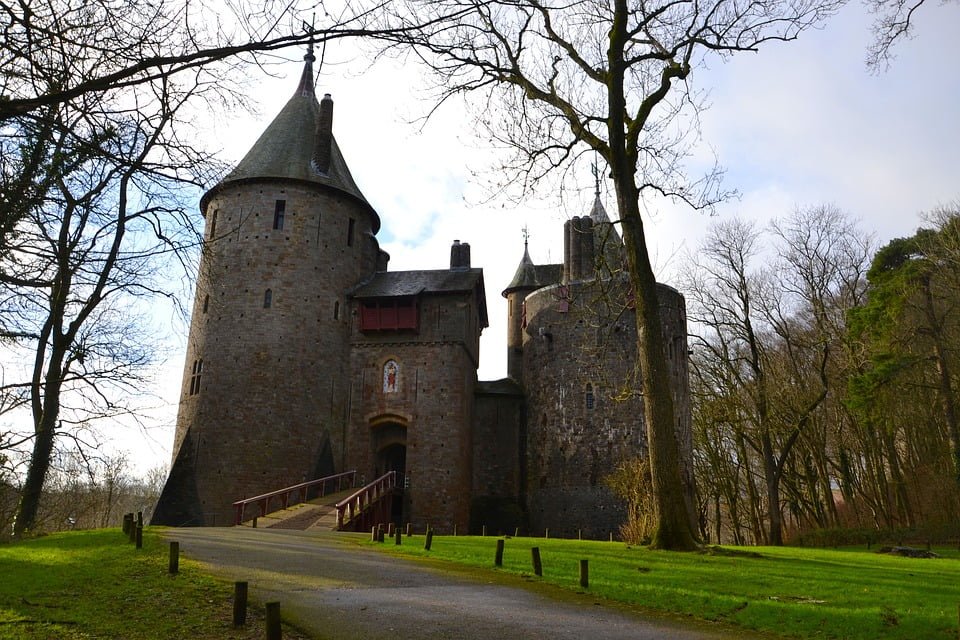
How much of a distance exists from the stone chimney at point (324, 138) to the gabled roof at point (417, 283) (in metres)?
5.04

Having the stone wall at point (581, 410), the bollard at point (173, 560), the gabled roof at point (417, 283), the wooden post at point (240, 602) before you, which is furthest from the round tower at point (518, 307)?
the wooden post at point (240, 602)

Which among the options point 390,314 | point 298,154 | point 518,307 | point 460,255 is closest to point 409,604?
point 390,314

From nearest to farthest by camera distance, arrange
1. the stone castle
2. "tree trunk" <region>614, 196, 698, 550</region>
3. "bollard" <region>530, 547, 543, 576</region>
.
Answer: "bollard" <region>530, 547, 543, 576</region>, "tree trunk" <region>614, 196, 698, 550</region>, the stone castle

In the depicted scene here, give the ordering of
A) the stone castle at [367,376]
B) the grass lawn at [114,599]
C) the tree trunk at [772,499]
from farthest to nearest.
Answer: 1. the tree trunk at [772,499]
2. the stone castle at [367,376]
3. the grass lawn at [114,599]

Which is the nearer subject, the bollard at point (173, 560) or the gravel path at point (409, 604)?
the gravel path at point (409, 604)

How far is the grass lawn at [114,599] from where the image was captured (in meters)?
6.43

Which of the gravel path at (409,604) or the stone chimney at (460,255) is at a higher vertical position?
the stone chimney at (460,255)

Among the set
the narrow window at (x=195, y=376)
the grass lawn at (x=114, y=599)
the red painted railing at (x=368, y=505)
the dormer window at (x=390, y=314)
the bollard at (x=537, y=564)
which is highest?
the dormer window at (x=390, y=314)

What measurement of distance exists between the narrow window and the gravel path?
53.9 feet

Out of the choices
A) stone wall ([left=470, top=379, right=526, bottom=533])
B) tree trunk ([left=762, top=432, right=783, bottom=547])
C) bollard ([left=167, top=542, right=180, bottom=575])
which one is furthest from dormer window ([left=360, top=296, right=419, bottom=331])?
bollard ([left=167, top=542, right=180, bottom=575])

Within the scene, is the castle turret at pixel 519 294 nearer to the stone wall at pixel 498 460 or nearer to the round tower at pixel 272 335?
the stone wall at pixel 498 460

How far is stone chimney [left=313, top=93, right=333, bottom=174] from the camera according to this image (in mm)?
29078

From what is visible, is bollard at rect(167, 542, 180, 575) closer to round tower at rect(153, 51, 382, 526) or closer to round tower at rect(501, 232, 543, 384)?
round tower at rect(153, 51, 382, 526)

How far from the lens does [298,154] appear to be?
29.0 metres
